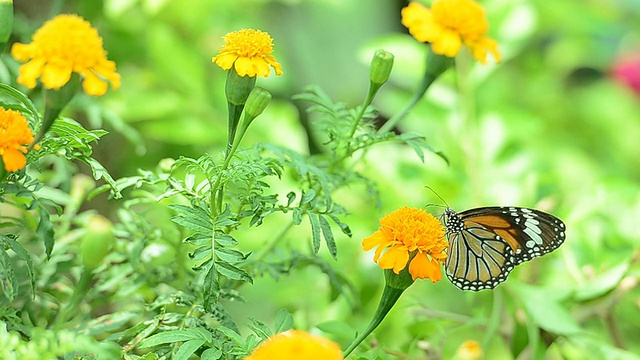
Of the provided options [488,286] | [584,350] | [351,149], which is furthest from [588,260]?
[351,149]

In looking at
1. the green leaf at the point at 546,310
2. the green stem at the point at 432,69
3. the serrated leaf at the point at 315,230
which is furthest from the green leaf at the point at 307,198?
the green leaf at the point at 546,310

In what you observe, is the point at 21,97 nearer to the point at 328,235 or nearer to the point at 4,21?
the point at 4,21

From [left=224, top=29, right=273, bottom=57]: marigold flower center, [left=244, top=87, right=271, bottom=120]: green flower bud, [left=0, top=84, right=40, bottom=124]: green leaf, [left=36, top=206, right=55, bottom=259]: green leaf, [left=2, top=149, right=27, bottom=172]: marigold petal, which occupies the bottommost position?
[left=36, top=206, right=55, bottom=259]: green leaf

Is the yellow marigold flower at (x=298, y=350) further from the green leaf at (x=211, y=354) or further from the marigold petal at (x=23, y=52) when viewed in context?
the marigold petal at (x=23, y=52)

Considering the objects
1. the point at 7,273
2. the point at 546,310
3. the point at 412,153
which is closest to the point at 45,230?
the point at 7,273

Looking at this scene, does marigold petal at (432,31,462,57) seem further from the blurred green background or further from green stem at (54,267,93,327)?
green stem at (54,267,93,327)

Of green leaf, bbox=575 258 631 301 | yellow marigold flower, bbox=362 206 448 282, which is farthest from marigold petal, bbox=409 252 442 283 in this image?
green leaf, bbox=575 258 631 301

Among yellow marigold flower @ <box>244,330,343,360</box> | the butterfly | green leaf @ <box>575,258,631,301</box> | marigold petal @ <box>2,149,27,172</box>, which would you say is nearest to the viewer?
yellow marigold flower @ <box>244,330,343,360</box>
